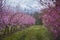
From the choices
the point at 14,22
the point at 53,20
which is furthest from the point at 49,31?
the point at 14,22

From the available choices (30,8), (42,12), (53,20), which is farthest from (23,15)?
(53,20)

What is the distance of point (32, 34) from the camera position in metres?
1.84

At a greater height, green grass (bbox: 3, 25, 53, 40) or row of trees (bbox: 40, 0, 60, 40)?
row of trees (bbox: 40, 0, 60, 40)

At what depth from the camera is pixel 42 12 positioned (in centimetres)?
187

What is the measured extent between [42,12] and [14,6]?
344 millimetres

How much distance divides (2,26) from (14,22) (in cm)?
15

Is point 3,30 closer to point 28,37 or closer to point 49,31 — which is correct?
point 28,37

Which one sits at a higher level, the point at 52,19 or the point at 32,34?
the point at 52,19

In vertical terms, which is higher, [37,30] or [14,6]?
[14,6]

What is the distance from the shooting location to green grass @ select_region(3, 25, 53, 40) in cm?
184

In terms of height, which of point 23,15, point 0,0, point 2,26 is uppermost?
point 0,0

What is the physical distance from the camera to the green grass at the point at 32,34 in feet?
6.04

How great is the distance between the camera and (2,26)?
185 cm

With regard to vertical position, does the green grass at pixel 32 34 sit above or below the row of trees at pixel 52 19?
below
